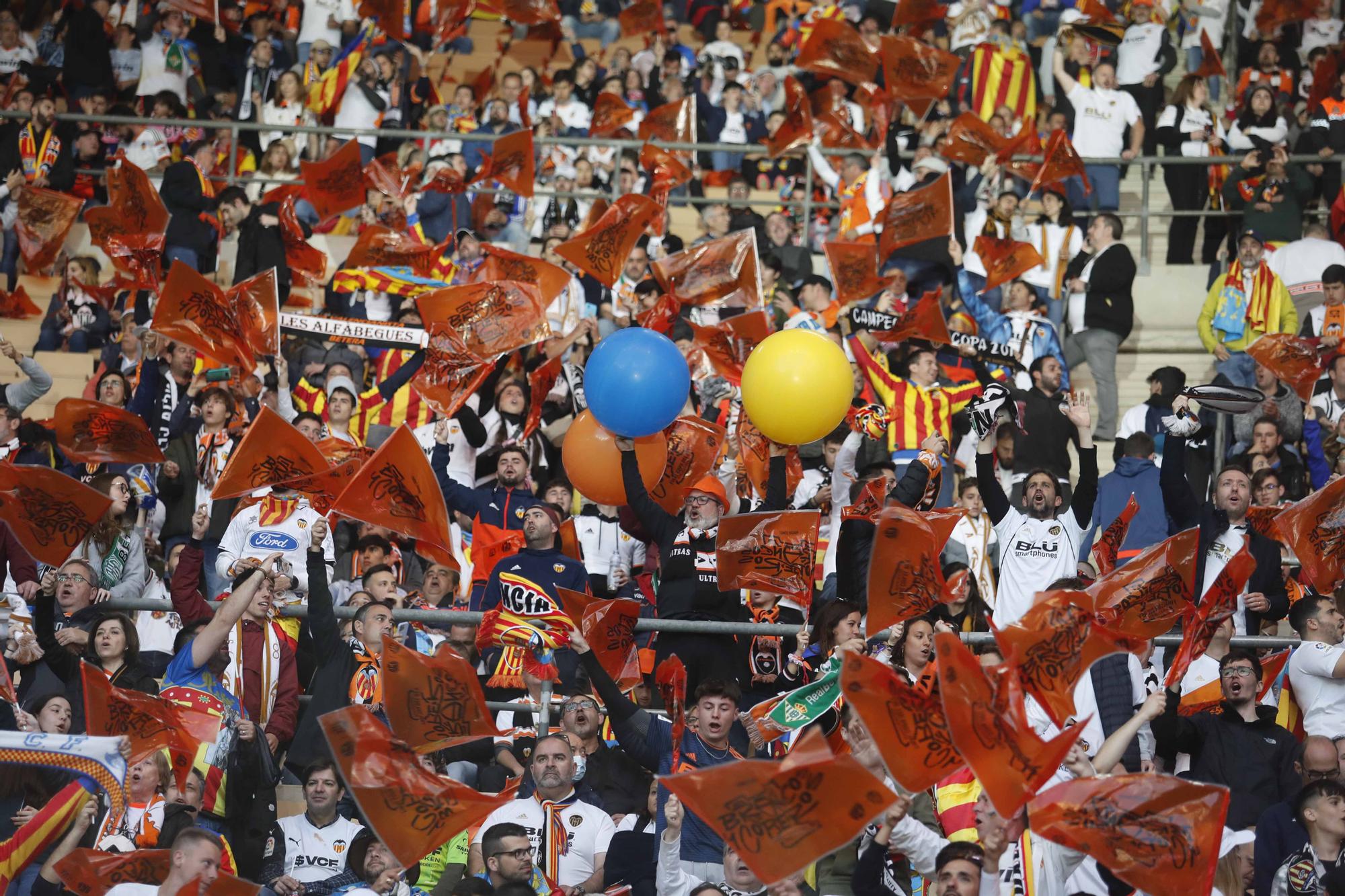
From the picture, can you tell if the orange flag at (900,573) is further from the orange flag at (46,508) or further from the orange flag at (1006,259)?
the orange flag at (1006,259)

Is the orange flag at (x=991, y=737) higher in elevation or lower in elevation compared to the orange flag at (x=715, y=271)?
lower

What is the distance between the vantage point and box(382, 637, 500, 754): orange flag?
25.8 ft

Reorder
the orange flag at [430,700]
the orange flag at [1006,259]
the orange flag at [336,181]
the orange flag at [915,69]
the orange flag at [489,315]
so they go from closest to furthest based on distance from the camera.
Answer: the orange flag at [430,700] < the orange flag at [489,315] < the orange flag at [1006,259] < the orange flag at [336,181] < the orange flag at [915,69]

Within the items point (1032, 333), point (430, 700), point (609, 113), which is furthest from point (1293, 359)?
point (430, 700)

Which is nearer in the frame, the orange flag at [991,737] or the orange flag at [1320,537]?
the orange flag at [991,737]

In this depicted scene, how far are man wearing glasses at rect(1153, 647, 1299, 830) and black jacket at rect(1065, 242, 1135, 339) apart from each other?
5.24 metres

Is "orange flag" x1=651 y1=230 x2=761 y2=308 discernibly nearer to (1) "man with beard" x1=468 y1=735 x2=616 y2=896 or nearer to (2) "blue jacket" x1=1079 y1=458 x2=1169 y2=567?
(2) "blue jacket" x1=1079 y1=458 x2=1169 y2=567

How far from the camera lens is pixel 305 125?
15.7 m

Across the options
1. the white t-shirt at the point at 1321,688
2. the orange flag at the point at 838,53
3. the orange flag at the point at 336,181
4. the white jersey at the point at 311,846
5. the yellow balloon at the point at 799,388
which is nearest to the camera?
the white jersey at the point at 311,846

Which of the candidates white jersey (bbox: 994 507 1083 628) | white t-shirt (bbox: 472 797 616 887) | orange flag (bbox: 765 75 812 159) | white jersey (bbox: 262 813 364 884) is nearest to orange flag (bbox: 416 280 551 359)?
white jersey (bbox: 994 507 1083 628)

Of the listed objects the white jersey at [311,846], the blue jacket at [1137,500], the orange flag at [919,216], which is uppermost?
the orange flag at [919,216]

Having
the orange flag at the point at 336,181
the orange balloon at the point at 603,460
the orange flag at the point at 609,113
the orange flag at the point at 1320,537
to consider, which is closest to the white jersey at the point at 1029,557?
the orange flag at the point at 1320,537

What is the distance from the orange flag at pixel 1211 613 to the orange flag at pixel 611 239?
5393mm

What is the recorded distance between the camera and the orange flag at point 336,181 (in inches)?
558
